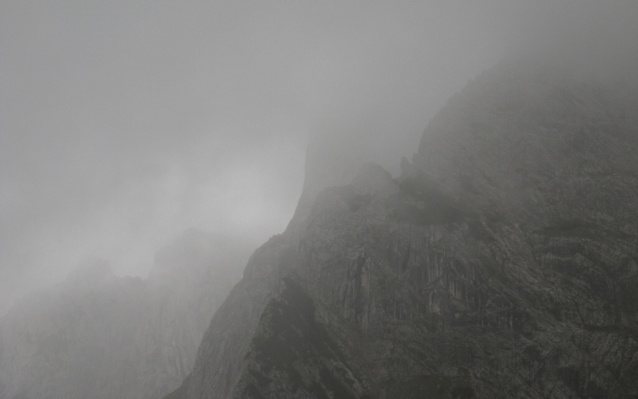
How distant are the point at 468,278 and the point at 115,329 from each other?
537 feet

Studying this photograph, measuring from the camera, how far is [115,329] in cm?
Answer: 16400

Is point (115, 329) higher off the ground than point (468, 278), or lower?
higher

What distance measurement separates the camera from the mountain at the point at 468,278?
200 feet

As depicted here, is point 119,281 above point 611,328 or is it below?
above

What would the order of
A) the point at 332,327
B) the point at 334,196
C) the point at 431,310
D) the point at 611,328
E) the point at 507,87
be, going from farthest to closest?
the point at 507,87, the point at 334,196, the point at 332,327, the point at 431,310, the point at 611,328

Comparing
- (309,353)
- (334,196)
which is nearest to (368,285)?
(309,353)

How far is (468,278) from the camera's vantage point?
238 ft

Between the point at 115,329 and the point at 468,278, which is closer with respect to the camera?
the point at 468,278

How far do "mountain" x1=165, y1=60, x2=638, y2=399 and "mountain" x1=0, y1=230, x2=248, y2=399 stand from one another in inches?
2066

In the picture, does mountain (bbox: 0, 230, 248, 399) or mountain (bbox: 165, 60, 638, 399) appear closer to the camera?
mountain (bbox: 165, 60, 638, 399)

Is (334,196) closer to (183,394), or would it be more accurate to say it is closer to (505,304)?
(505,304)

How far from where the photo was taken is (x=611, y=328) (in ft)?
192

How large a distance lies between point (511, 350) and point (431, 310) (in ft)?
50.6

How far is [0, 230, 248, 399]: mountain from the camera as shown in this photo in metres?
142
